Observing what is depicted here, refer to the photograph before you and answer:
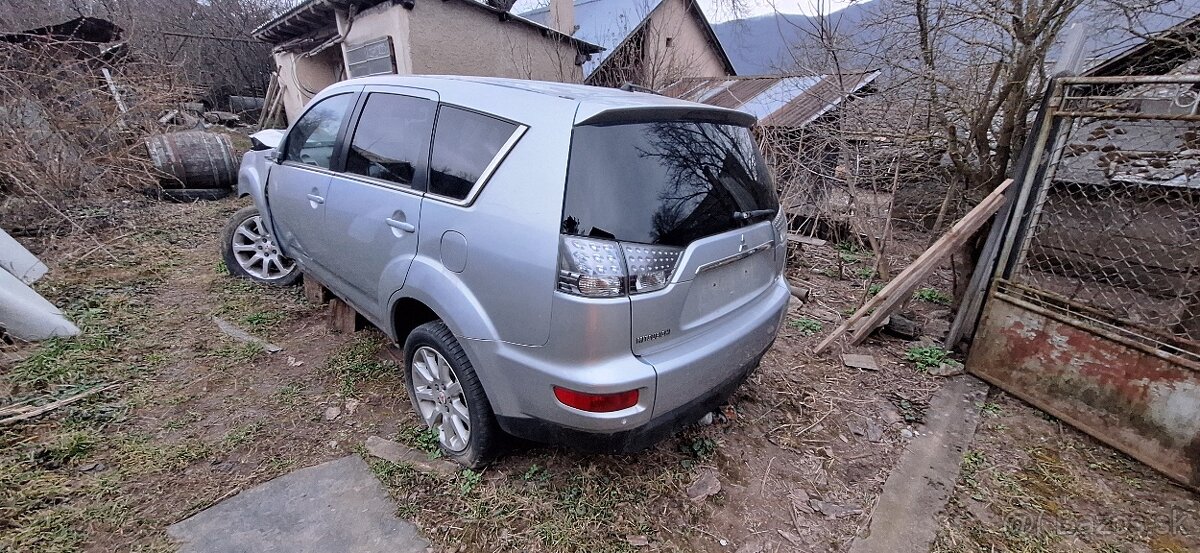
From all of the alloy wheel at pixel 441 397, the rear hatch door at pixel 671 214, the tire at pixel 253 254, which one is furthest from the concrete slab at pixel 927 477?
the tire at pixel 253 254

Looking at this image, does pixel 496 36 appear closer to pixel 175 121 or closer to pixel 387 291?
pixel 175 121

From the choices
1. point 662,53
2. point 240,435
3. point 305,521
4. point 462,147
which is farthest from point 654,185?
point 662,53

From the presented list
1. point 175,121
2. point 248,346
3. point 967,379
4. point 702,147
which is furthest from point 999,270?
point 175,121

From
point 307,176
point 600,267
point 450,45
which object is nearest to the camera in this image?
point 600,267

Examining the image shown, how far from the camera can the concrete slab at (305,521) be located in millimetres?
1883

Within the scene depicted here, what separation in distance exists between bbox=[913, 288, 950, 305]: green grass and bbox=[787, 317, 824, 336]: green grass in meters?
1.18

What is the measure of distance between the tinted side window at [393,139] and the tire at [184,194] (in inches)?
235

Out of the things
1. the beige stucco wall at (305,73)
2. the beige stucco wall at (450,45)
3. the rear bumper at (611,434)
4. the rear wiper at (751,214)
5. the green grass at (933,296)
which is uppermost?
the beige stucco wall at (450,45)

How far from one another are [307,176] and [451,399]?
171 centimetres

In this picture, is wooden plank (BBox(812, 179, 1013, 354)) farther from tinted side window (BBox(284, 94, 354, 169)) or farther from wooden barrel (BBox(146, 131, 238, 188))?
wooden barrel (BBox(146, 131, 238, 188))

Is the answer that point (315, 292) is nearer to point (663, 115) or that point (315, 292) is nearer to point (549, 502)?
point (549, 502)

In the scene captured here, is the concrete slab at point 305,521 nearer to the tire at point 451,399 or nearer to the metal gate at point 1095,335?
the tire at point 451,399

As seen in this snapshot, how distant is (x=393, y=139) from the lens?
7.86 feet

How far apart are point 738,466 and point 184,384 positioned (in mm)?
3111
